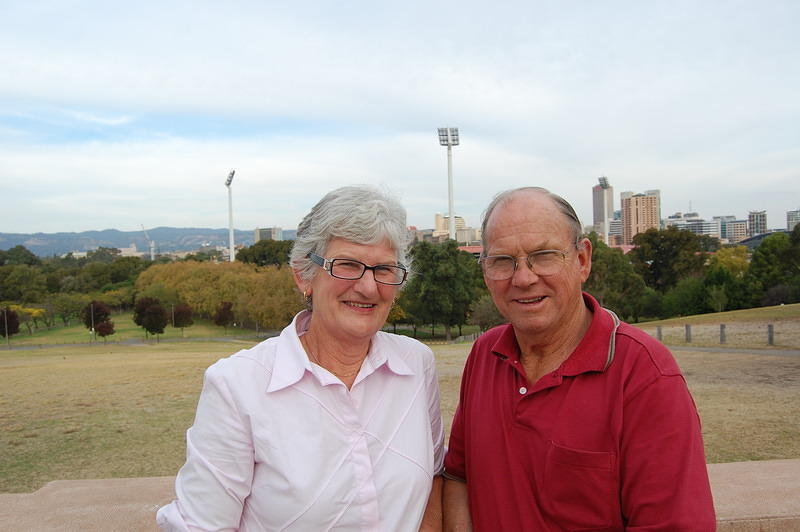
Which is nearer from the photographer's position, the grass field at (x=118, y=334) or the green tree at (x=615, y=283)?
the green tree at (x=615, y=283)

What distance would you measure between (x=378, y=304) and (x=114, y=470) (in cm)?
627

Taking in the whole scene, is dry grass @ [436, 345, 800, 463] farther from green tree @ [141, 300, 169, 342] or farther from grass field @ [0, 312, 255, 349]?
grass field @ [0, 312, 255, 349]

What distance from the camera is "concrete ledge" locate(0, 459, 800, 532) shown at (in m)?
3.73

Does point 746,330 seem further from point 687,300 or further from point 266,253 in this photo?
point 266,253

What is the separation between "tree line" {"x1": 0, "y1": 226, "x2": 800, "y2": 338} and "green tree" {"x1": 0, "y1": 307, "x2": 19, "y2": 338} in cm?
32

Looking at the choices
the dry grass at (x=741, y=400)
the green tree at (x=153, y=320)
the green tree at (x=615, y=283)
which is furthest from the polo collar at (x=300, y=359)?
the green tree at (x=153, y=320)

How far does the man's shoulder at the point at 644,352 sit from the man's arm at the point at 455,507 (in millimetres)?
1095

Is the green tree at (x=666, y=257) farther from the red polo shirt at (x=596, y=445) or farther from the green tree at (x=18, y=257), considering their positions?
the green tree at (x=18, y=257)

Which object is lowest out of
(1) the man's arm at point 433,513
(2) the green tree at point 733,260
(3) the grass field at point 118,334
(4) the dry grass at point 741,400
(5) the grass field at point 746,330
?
(3) the grass field at point 118,334

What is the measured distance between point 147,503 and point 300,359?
271 centimetres

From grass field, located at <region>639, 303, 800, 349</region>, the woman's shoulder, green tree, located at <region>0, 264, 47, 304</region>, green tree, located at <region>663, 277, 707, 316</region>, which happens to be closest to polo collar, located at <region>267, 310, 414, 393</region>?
the woman's shoulder

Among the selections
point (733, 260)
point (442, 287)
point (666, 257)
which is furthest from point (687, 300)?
point (442, 287)

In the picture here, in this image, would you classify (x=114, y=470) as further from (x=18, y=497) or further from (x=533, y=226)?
(x=533, y=226)

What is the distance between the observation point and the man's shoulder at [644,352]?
227 centimetres
